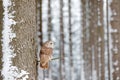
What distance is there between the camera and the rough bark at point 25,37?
2883 millimetres

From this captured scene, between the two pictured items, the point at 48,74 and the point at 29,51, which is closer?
the point at 29,51

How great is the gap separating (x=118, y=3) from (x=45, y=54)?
17.0 feet

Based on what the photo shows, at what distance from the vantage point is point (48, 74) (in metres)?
15.6

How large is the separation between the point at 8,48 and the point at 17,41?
0.08 meters

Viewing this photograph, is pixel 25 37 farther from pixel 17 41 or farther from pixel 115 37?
pixel 115 37

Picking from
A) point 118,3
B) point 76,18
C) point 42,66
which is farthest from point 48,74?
point 76,18

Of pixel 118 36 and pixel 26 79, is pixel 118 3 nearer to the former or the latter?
pixel 118 36

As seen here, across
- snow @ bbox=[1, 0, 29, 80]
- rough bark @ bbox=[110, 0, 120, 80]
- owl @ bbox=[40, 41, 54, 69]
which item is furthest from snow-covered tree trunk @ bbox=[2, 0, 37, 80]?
rough bark @ bbox=[110, 0, 120, 80]

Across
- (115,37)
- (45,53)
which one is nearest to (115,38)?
(115,37)

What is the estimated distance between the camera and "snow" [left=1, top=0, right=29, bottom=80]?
9.30 feet

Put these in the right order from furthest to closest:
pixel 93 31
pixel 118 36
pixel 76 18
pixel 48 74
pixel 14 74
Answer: pixel 76 18 → pixel 93 31 → pixel 48 74 → pixel 118 36 → pixel 14 74

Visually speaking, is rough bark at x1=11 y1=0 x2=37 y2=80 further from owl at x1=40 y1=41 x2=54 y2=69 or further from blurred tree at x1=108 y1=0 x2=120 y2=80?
blurred tree at x1=108 y1=0 x2=120 y2=80

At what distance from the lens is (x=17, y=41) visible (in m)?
2.88

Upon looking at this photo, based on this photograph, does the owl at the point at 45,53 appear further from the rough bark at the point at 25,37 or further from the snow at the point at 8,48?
the snow at the point at 8,48
